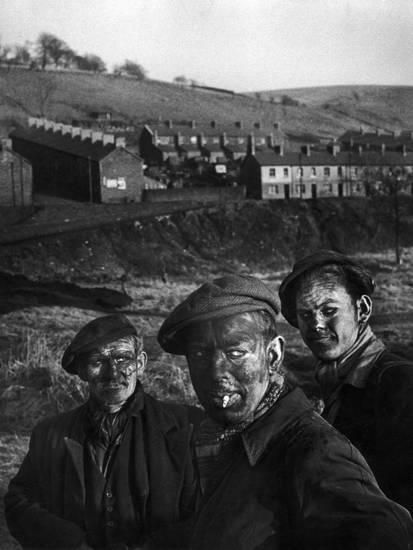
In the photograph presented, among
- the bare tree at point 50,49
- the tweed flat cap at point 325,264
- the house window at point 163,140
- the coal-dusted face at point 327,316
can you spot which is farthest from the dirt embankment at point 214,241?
the bare tree at point 50,49

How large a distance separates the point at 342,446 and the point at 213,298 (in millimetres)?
683

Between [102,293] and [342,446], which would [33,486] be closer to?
[342,446]

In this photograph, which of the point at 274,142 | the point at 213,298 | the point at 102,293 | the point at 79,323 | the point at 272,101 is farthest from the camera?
the point at 272,101

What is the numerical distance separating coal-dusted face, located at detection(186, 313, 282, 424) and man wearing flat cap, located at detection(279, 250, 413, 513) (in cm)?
98

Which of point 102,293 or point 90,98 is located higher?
point 90,98

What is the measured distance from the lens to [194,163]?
2452 inches

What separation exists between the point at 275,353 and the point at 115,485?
1806 mm

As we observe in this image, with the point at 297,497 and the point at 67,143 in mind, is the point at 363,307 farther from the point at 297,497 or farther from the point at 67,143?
the point at 67,143

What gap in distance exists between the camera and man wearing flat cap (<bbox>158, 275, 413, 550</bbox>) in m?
1.90

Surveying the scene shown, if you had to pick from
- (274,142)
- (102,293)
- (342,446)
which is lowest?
(102,293)

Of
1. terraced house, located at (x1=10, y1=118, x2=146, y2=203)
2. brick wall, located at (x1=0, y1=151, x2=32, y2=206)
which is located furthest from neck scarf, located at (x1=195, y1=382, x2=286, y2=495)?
terraced house, located at (x1=10, y1=118, x2=146, y2=203)

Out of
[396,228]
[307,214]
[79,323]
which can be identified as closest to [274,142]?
[307,214]

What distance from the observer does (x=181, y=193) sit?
50.8 m

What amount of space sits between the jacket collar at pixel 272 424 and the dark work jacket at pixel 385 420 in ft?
3.05
